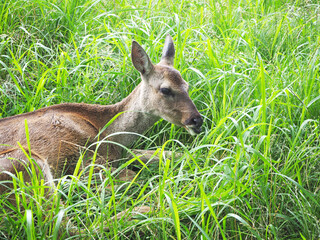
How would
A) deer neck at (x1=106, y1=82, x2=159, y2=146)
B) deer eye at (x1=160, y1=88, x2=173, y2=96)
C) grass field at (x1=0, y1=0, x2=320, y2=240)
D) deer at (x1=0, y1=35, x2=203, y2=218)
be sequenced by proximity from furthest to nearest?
deer neck at (x1=106, y1=82, x2=159, y2=146)
deer eye at (x1=160, y1=88, x2=173, y2=96)
deer at (x1=0, y1=35, x2=203, y2=218)
grass field at (x1=0, y1=0, x2=320, y2=240)

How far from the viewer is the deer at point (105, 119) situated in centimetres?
431

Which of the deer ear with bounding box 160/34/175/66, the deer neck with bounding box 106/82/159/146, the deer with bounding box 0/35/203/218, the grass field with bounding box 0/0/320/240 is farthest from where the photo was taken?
the deer ear with bounding box 160/34/175/66

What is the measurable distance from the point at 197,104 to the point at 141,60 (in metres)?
0.75

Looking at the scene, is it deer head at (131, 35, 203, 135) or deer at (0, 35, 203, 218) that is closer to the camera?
deer at (0, 35, 203, 218)

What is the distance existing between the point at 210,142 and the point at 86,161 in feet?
3.47

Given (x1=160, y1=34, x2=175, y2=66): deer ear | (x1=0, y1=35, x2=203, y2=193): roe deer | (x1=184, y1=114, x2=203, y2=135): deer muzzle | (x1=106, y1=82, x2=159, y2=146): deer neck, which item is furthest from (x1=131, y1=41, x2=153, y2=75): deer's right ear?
(x1=184, y1=114, x2=203, y2=135): deer muzzle

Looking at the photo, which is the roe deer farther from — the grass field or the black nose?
the grass field

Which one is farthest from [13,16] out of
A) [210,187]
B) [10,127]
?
[210,187]

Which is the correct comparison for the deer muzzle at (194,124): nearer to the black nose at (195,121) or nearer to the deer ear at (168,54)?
the black nose at (195,121)

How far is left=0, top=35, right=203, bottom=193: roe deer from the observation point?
4316 mm

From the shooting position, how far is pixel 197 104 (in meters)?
5.05

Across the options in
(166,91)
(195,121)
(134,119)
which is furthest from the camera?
(134,119)

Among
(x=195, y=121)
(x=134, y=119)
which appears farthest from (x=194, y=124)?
(x=134, y=119)

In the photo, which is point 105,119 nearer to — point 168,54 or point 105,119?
point 105,119
